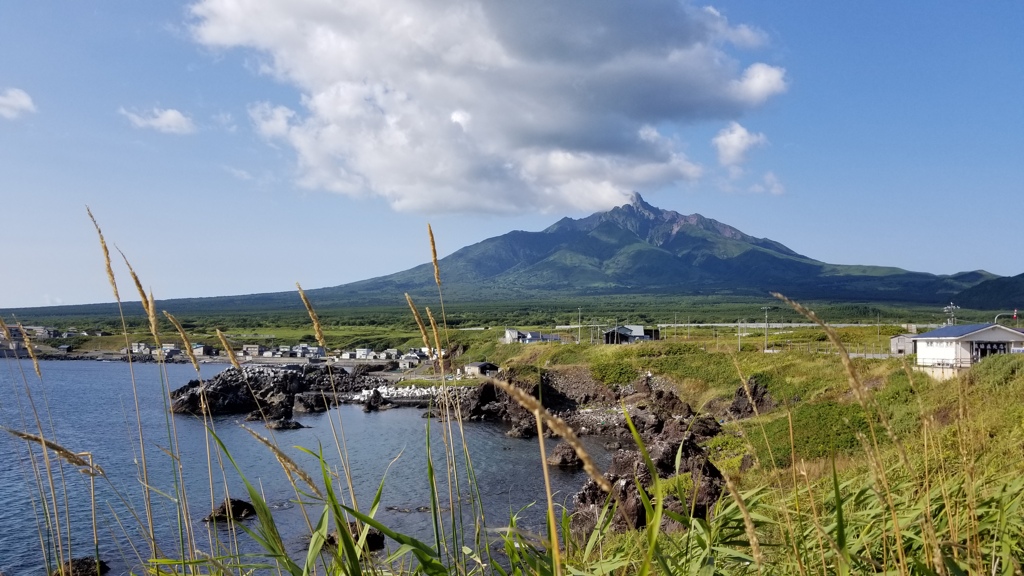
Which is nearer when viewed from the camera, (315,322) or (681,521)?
(681,521)

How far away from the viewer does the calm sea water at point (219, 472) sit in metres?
21.6

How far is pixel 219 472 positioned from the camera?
102 ft

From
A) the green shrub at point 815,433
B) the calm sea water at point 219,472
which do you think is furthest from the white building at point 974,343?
the calm sea water at point 219,472

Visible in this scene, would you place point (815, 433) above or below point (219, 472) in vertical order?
above

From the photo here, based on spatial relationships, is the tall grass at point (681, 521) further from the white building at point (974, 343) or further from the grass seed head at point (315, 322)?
the white building at point (974, 343)

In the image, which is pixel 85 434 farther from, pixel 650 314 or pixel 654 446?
pixel 650 314

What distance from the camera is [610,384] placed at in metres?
57.7

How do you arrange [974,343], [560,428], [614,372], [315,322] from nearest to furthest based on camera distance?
[560,428] < [315,322] < [974,343] < [614,372]

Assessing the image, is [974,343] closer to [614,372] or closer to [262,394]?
[614,372]

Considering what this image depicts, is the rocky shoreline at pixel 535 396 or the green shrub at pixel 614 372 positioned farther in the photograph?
the green shrub at pixel 614 372

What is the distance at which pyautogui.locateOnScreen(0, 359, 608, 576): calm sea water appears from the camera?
2162cm

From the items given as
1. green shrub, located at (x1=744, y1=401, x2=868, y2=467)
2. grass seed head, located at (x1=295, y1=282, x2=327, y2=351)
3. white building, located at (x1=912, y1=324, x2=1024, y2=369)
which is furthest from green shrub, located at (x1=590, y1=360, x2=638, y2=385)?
grass seed head, located at (x1=295, y1=282, x2=327, y2=351)

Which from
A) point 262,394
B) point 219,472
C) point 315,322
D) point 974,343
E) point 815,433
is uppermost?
point 315,322

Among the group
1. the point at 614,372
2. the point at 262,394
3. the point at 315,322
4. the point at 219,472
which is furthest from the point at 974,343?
the point at 262,394
